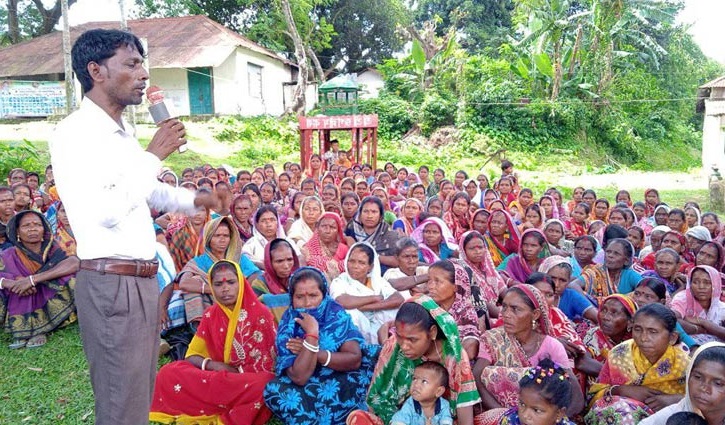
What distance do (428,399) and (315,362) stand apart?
2.38 feet

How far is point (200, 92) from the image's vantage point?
1934cm

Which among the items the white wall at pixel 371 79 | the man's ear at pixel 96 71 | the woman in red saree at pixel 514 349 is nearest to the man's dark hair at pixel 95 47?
the man's ear at pixel 96 71

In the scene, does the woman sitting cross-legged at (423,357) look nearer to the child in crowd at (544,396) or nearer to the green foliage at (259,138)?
the child in crowd at (544,396)

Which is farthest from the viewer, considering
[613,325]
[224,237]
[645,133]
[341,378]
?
[645,133]

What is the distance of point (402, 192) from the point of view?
9086 mm

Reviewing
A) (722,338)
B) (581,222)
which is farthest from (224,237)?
(581,222)

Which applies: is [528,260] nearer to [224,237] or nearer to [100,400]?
[224,237]

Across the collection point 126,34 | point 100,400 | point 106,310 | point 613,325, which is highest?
point 126,34

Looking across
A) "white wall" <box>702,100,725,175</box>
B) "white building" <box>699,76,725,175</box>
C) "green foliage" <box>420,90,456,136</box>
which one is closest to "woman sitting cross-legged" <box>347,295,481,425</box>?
"white building" <box>699,76,725,175</box>

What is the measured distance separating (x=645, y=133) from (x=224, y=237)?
21074 millimetres

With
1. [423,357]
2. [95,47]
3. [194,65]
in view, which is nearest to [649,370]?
[423,357]

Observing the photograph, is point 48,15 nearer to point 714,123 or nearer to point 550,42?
point 550,42

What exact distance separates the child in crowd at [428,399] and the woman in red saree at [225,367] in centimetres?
95

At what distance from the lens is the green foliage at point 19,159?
30.7ft
